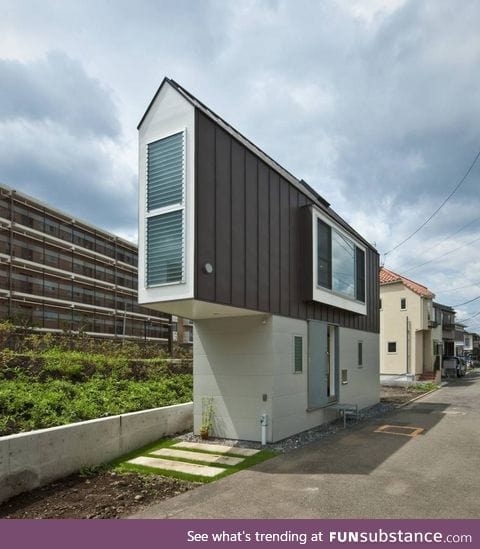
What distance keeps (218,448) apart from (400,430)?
551 centimetres

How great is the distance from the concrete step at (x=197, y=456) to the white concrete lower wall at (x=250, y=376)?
59.2 inches

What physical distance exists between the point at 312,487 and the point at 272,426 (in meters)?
3.34

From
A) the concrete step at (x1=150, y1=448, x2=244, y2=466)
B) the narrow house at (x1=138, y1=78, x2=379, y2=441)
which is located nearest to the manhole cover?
the narrow house at (x1=138, y1=78, x2=379, y2=441)

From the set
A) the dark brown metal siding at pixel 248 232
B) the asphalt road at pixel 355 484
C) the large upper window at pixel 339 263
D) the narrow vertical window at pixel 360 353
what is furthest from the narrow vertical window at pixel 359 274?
the asphalt road at pixel 355 484

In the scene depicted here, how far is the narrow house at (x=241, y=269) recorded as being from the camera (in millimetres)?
8953

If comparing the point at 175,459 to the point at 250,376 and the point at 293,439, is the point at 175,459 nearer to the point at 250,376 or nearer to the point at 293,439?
the point at 250,376

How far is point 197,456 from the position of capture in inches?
375

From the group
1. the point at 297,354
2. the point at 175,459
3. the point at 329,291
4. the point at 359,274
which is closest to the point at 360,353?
the point at 359,274

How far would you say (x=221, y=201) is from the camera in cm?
948

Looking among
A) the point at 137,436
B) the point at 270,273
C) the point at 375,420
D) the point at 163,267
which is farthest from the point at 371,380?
the point at 163,267

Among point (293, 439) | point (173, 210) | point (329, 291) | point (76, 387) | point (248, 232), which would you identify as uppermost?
point (173, 210)

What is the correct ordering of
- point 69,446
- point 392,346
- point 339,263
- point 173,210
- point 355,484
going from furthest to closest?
point 392,346 < point 339,263 < point 173,210 < point 69,446 < point 355,484

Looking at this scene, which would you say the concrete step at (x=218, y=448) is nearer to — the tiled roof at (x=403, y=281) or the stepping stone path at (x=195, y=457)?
the stepping stone path at (x=195, y=457)

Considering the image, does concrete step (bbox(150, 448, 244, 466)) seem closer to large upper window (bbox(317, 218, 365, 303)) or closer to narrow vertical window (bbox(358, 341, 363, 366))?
large upper window (bbox(317, 218, 365, 303))
